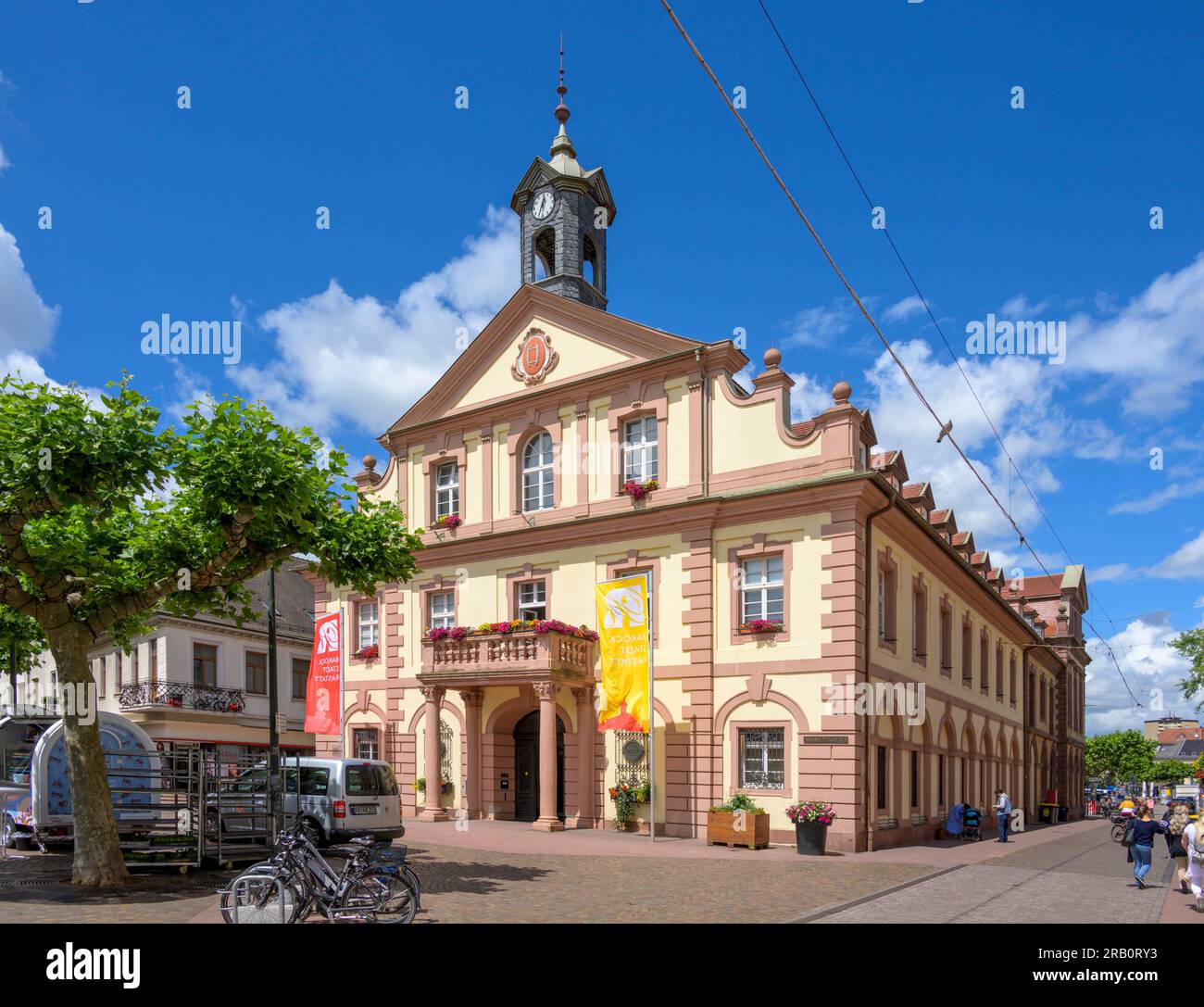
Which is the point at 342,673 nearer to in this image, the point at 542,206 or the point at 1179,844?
the point at 542,206

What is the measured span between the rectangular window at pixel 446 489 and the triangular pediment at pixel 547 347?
1608mm

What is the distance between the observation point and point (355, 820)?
63.5ft

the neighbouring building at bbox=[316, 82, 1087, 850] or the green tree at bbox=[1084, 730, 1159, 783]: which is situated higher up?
the neighbouring building at bbox=[316, 82, 1087, 850]

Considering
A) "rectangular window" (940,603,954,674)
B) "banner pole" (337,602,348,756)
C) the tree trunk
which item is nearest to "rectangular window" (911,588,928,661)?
"rectangular window" (940,603,954,674)

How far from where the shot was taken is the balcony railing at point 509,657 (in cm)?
2466

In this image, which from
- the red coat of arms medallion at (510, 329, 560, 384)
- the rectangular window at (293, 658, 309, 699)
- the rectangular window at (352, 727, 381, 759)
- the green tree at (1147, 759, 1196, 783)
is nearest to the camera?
the red coat of arms medallion at (510, 329, 560, 384)

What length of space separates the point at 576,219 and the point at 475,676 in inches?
538

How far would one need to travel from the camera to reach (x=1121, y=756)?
118750 mm

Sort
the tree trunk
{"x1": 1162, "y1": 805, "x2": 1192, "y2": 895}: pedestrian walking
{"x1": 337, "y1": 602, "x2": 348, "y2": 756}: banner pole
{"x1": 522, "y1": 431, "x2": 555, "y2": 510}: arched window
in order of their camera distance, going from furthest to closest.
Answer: {"x1": 337, "y1": 602, "x2": 348, "y2": 756}: banner pole < {"x1": 522, "y1": 431, "x2": 555, "y2": 510}: arched window < {"x1": 1162, "y1": 805, "x2": 1192, "y2": 895}: pedestrian walking < the tree trunk

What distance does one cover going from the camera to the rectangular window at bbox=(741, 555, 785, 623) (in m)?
23.9

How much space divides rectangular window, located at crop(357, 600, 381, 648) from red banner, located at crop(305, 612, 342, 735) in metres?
2.12

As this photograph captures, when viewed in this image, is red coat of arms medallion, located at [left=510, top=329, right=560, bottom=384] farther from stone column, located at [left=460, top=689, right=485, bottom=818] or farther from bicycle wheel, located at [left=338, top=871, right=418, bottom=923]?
bicycle wheel, located at [left=338, top=871, right=418, bottom=923]

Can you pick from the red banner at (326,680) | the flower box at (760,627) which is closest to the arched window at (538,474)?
the red banner at (326,680)
